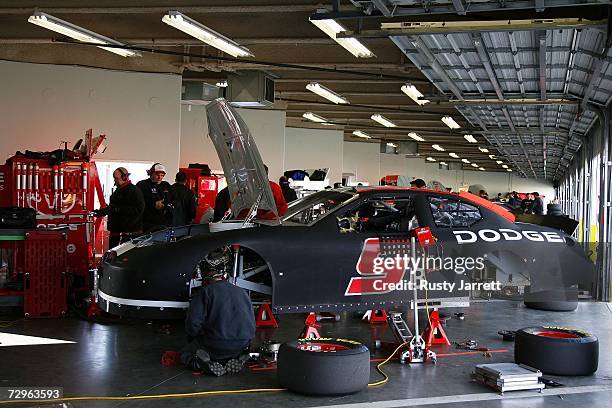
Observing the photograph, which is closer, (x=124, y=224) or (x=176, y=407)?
(x=176, y=407)

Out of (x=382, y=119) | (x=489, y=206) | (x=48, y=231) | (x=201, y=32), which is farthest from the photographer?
(x=382, y=119)

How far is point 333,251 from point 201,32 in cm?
566

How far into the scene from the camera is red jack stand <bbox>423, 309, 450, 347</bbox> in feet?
23.2

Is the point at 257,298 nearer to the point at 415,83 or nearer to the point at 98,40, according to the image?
the point at 98,40

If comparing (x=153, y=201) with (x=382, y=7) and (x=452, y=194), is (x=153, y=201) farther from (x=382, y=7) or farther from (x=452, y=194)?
(x=382, y=7)

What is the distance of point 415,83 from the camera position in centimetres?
1627

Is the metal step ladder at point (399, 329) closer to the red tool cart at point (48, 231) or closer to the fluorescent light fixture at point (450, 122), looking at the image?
the red tool cart at point (48, 231)

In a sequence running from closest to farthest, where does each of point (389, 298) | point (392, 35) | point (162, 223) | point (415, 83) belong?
point (389, 298) < point (392, 35) < point (162, 223) < point (415, 83)

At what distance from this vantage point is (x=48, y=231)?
808cm

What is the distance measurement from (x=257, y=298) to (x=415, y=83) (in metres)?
10.5

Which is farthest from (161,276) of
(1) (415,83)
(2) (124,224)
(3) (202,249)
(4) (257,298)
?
(1) (415,83)

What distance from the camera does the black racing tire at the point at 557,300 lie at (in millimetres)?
9250

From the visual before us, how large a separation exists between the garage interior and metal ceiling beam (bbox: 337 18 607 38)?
0.01 metres

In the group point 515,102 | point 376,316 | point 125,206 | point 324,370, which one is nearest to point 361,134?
point 515,102
